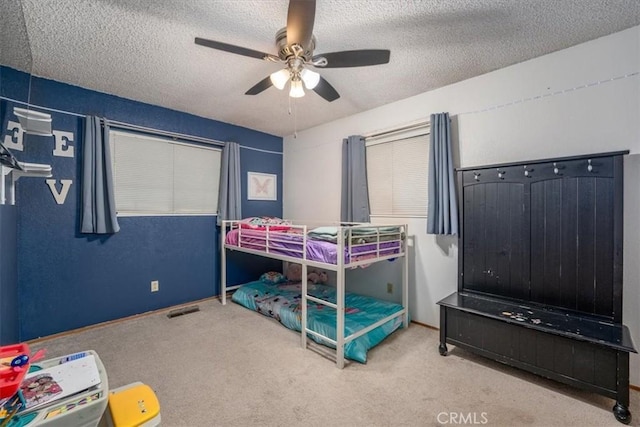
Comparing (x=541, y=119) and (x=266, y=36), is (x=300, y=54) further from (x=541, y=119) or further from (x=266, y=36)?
(x=541, y=119)

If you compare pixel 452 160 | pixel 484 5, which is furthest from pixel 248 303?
pixel 484 5

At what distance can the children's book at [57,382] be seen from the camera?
847mm

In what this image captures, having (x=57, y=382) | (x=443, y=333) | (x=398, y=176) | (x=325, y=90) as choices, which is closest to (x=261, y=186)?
(x=398, y=176)

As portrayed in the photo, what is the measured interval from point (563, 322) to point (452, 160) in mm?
1533

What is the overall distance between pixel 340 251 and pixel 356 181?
4.68 ft

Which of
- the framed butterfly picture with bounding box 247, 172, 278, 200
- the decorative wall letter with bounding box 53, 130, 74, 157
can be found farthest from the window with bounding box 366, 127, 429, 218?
the decorative wall letter with bounding box 53, 130, 74, 157

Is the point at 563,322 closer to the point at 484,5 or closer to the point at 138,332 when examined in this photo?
the point at 484,5

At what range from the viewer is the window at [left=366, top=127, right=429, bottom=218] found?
3021 millimetres

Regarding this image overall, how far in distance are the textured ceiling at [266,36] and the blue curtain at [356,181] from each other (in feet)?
2.32

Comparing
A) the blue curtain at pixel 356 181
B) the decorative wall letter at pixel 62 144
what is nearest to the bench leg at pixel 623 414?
the blue curtain at pixel 356 181

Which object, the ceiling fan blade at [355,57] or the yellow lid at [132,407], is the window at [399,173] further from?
the yellow lid at [132,407]

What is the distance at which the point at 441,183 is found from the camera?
8.88ft

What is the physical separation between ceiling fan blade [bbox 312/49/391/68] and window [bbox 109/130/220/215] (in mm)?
2471

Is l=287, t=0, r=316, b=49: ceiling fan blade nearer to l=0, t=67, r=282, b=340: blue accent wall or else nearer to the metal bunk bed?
the metal bunk bed
